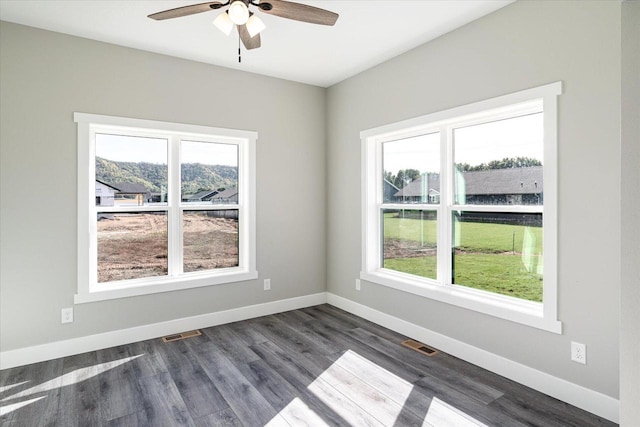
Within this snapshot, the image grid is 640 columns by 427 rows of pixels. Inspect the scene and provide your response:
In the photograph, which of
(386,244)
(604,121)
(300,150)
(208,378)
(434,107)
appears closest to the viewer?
(604,121)

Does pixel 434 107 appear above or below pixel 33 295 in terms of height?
above

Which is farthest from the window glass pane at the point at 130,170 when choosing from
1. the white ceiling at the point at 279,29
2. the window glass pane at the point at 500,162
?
the window glass pane at the point at 500,162

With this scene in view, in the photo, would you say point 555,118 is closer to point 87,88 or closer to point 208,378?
point 208,378

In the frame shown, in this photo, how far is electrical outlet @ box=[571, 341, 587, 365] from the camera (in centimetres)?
234

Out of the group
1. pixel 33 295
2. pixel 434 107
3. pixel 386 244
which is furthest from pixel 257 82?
pixel 33 295

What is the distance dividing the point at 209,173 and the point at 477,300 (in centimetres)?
299

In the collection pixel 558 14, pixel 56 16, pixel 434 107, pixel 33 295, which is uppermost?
pixel 56 16

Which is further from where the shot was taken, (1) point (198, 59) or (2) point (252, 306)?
(2) point (252, 306)

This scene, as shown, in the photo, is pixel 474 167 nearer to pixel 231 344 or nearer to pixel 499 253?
pixel 499 253

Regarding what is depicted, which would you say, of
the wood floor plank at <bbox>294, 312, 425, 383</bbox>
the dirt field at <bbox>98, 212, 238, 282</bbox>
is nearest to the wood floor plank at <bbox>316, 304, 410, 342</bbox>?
the wood floor plank at <bbox>294, 312, 425, 383</bbox>

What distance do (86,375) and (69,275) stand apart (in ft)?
2.94

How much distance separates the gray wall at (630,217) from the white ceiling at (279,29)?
5.98ft

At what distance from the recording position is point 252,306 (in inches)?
165

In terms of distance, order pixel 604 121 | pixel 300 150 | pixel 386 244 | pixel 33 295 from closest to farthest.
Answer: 1. pixel 604 121
2. pixel 33 295
3. pixel 386 244
4. pixel 300 150
